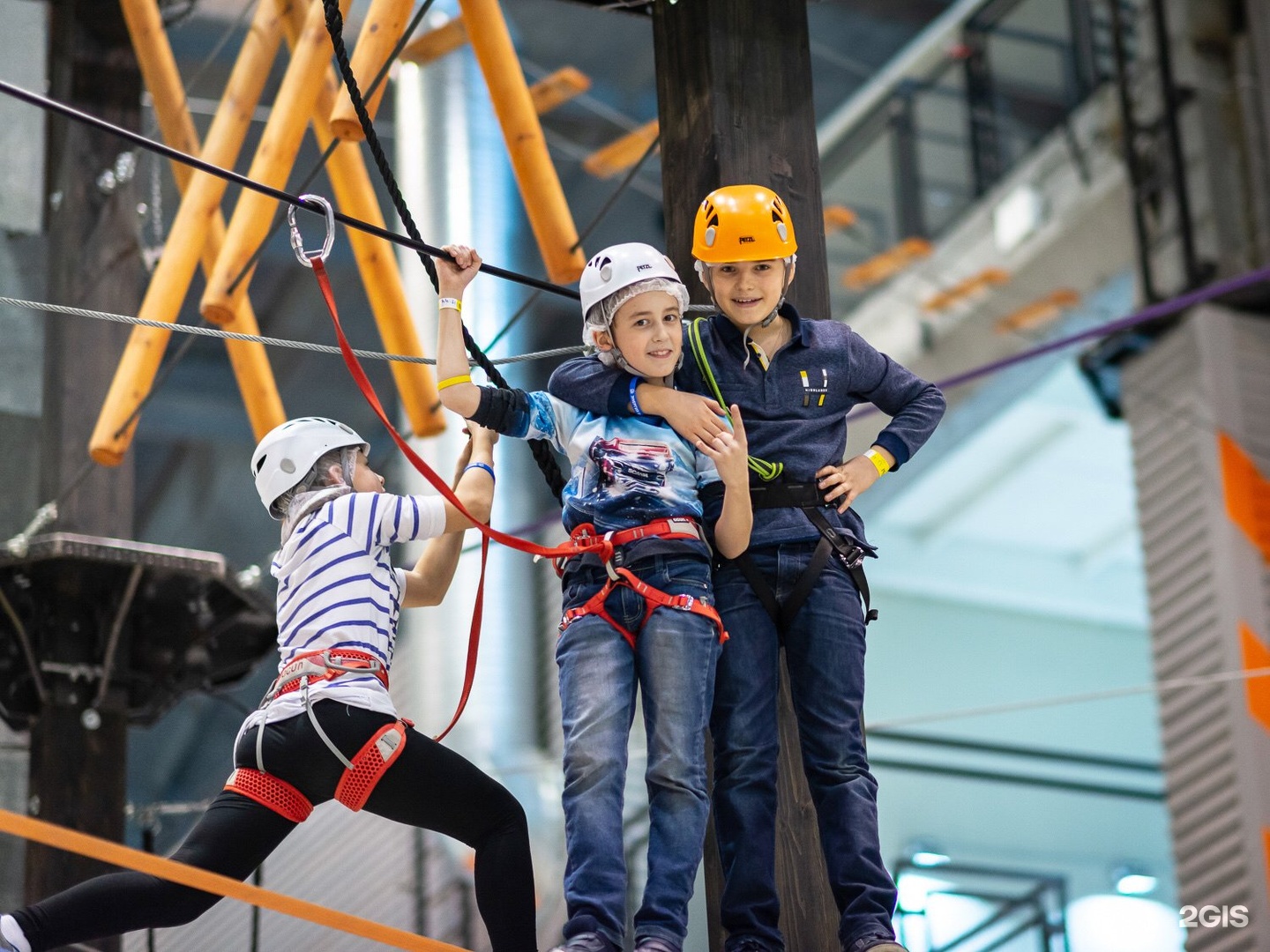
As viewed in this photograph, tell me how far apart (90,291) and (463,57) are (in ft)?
7.56

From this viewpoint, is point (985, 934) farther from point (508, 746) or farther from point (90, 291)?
point (90, 291)

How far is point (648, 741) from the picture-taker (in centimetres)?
355

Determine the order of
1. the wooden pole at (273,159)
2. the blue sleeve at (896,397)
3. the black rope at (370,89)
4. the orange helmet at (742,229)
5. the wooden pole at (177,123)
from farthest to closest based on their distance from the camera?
the wooden pole at (177,123) → the wooden pole at (273,159) → the black rope at (370,89) → the blue sleeve at (896,397) → the orange helmet at (742,229)

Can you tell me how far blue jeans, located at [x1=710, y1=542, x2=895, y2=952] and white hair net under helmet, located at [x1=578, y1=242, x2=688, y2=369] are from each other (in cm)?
54

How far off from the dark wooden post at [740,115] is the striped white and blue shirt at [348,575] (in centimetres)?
90

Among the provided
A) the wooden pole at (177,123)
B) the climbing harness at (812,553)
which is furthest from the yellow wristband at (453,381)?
the wooden pole at (177,123)

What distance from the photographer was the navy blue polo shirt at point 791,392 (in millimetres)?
3703

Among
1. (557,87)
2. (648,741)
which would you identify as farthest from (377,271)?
(557,87)

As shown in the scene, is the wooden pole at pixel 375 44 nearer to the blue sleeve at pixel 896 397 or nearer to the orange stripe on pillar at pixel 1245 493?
the blue sleeve at pixel 896 397

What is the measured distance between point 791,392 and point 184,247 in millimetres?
3020

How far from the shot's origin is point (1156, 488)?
9570 millimetres

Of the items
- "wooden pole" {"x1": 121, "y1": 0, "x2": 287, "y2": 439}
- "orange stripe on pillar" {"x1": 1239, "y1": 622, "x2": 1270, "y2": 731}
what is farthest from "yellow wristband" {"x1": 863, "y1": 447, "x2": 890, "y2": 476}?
"orange stripe on pillar" {"x1": 1239, "y1": 622, "x2": 1270, "y2": 731}

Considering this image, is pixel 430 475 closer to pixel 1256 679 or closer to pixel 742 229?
pixel 742 229

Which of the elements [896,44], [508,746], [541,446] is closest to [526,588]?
[508,746]
